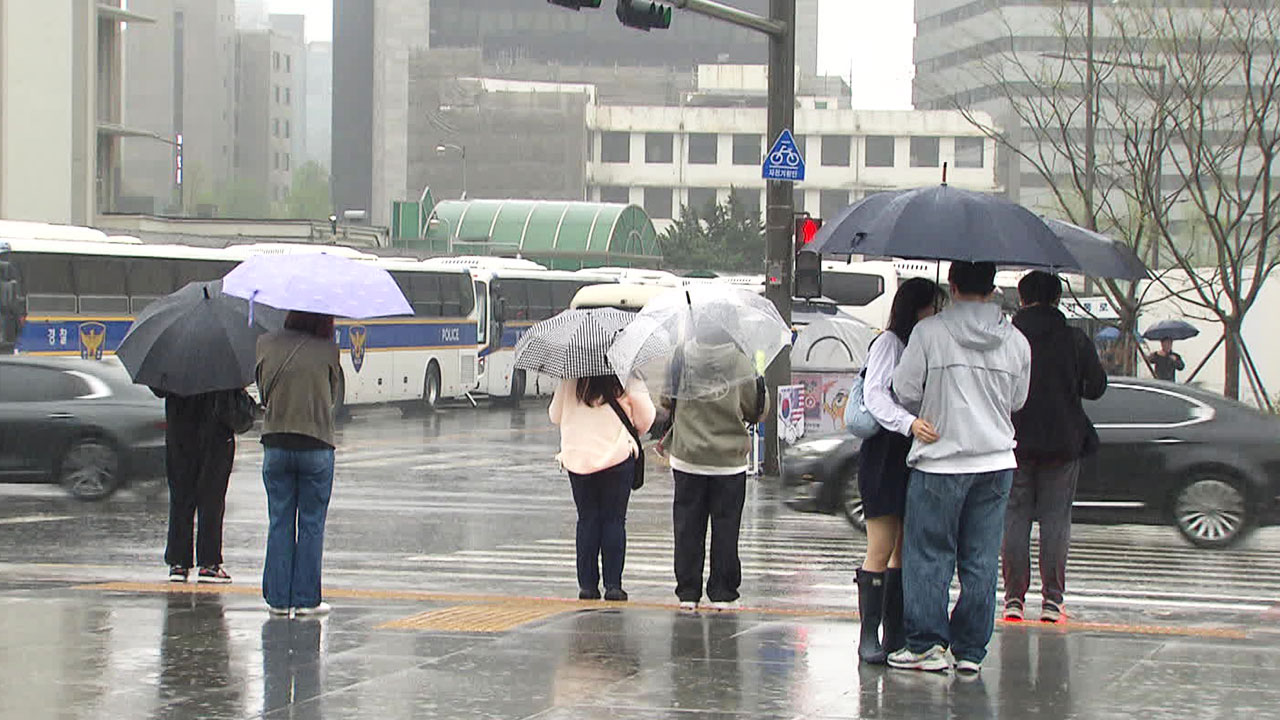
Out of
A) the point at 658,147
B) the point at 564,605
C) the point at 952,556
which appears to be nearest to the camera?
the point at 952,556

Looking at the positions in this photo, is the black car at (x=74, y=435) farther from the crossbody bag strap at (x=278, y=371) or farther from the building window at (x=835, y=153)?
the building window at (x=835, y=153)

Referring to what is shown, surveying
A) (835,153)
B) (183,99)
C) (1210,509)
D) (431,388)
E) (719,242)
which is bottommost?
(431,388)

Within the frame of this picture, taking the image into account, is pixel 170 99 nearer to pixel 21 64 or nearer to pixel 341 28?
pixel 341 28

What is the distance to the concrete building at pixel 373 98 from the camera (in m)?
126

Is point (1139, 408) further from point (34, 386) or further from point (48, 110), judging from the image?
point (48, 110)

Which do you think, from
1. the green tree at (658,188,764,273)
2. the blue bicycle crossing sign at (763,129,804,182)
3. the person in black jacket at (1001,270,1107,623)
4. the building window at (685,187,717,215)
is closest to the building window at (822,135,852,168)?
the building window at (685,187,717,215)

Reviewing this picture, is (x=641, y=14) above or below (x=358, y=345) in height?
above

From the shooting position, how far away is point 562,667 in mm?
8039

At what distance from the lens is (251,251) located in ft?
118

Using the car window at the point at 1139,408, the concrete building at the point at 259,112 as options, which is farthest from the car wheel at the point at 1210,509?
the concrete building at the point at 259,112

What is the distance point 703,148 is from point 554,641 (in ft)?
359

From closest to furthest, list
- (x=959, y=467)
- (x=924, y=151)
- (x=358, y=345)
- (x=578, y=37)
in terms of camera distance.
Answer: (x=959, y=467) < (x=358, y=345) < (x=924, y=151) < (x=578, y=37)

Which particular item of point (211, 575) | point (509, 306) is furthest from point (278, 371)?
point (509, 306)

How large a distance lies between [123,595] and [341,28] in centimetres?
13685
